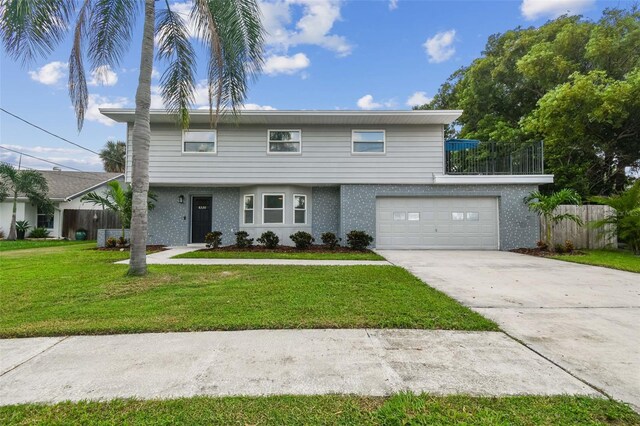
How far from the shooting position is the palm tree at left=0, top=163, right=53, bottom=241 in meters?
15.6

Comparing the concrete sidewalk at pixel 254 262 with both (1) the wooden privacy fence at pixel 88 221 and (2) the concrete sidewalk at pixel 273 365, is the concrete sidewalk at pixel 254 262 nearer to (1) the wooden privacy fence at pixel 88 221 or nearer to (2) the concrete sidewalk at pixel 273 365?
(2) the concrete sidewalk at pixel 273 365

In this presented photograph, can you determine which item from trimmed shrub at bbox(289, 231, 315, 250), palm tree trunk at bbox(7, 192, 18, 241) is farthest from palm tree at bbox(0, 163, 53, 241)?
trimmed shrub at bbox(289, 231, 315, 250)

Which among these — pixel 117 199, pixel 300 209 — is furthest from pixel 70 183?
pixel 300 209

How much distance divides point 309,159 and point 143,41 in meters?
6.33

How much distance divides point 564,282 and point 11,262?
44.7 feet

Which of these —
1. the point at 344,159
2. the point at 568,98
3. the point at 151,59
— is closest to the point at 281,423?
the point at 151,59

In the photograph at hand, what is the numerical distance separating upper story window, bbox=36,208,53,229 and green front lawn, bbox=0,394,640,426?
21.0 m

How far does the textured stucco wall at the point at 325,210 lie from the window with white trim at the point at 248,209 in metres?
2.46

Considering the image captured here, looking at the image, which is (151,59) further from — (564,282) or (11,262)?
(564,282)

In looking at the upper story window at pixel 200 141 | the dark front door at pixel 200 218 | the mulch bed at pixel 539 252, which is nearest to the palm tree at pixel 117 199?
the dark front door at pixel 200 218

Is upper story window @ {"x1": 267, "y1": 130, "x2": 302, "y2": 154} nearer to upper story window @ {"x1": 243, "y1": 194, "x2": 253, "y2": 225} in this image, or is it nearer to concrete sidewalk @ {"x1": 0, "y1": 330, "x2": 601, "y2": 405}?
upper story window @ {"x1": 243, "y1": 194, "x2": 253, "y2": 225}

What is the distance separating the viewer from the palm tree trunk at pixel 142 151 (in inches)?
256

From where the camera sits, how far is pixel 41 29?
6125 mm

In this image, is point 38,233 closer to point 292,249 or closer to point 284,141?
point 284,141
